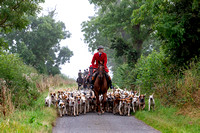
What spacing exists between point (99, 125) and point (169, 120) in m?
2.82

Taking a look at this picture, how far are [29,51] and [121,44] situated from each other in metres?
17.8

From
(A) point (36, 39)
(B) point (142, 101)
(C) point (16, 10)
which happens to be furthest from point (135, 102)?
(A) point (36, 39)

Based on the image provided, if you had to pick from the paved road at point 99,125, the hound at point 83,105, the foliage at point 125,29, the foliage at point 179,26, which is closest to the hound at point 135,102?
the paved road at point 99,125

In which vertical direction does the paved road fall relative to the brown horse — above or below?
below

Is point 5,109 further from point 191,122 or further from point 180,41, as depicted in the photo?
point 180,41

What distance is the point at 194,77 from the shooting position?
467 inches

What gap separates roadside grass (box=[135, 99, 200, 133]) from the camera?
8.96m

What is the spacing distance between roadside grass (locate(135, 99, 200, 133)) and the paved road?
13.6 inches

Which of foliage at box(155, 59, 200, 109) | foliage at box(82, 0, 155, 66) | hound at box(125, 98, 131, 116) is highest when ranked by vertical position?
foliage at box(82, 0, 155, 66)

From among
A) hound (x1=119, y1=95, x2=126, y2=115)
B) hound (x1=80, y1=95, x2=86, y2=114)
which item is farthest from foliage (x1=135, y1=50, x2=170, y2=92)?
hound (x1=80, y1=95, x2=86, y2=114)

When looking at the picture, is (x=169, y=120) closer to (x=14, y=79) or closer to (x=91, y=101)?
(x=91, y=101)

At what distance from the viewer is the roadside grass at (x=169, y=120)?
8.96m

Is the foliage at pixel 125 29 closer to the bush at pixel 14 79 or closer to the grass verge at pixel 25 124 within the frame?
the bush at pixel 14 79

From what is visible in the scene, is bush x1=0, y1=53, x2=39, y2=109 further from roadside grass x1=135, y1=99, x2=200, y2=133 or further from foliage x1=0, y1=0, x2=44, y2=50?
roadside grass x1=135, y1=99, x2=200, y2=133
